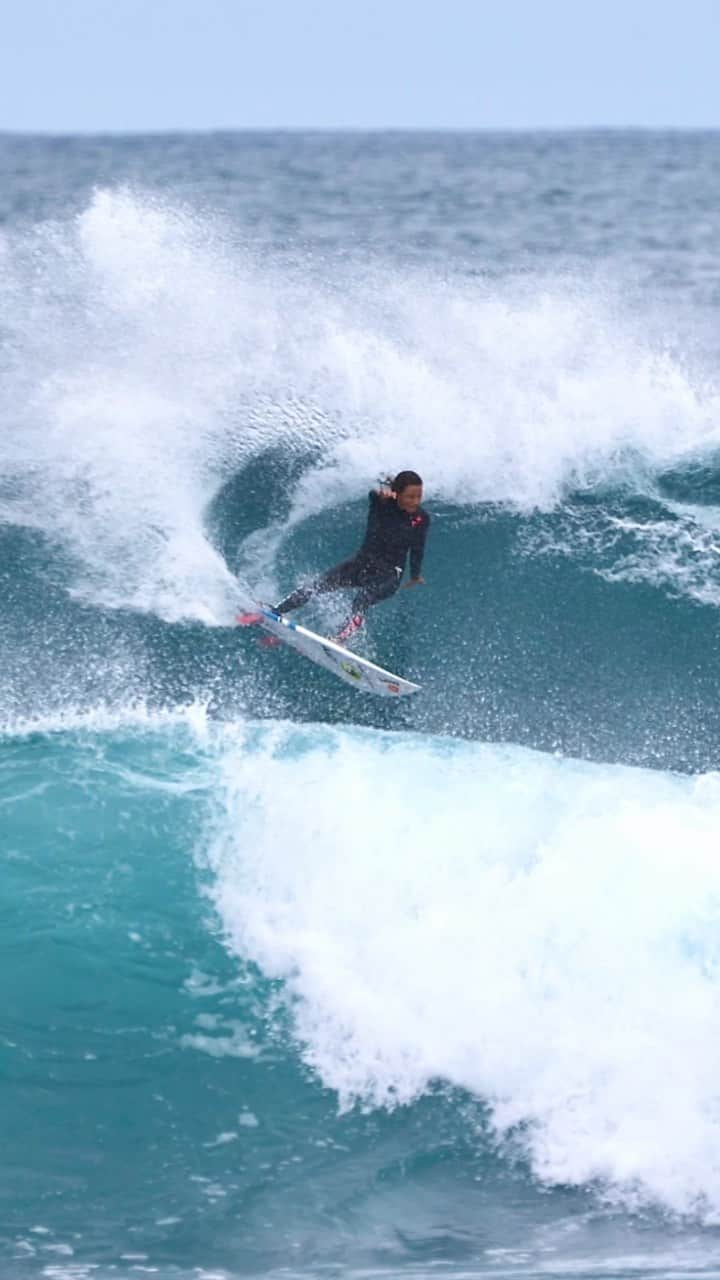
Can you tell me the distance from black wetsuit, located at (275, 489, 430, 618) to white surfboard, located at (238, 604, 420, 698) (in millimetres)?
155

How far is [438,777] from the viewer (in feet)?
27.4

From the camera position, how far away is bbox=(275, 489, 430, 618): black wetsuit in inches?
352

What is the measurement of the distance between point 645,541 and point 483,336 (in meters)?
3.27

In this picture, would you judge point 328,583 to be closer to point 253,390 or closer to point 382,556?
point 382,556

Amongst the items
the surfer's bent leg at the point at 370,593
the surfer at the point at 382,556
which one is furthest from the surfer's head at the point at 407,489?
the surfer's bent leg at the point at 370,593

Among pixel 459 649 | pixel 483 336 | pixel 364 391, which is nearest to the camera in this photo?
pixel 459 649

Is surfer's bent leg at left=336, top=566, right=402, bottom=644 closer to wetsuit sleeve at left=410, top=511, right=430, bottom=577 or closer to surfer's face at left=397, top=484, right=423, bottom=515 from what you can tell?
wetsuit sleeve at left=410, top=511, right=430, bottom=577

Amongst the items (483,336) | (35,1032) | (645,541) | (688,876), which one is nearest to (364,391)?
(483,336)

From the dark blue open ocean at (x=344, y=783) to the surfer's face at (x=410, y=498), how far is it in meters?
1.03

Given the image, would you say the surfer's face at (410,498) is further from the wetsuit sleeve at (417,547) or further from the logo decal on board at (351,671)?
the logo decal on board at (351,671)

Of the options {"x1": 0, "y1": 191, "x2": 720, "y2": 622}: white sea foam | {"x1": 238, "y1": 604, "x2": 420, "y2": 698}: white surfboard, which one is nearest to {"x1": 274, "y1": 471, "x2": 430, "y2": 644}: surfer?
{"x1": 238, "y1": 604, "x2": 420, "y2": 698}: white surfboard

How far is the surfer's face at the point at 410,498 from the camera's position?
8656 millimetres

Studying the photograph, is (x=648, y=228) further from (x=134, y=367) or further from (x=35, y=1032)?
A: (x=35, y=1032)

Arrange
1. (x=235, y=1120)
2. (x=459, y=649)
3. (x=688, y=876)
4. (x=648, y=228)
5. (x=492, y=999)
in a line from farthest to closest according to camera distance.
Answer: (x=648, y=228) → (x=459, y=649) → (x=688, y=876) → (x=492, y=999) → (x=235, y=1120)
